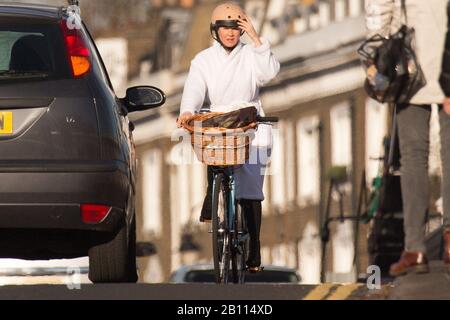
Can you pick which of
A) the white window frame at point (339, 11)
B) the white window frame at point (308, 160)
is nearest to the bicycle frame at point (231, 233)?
the white window frame at point (308, 160)

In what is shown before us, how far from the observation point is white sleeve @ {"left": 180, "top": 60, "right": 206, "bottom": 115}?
644 inches

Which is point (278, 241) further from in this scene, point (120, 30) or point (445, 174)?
point (445, 174)

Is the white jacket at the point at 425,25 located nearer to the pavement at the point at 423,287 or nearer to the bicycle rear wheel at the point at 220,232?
the pavement at the point at 423,287

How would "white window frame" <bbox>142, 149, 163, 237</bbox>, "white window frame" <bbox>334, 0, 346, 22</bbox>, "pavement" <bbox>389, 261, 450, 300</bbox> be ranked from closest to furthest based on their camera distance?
"pavement" <bbox>389, 261, 450, 300</bbox>, "white window frame" <bbox>334, 0, 346, 22</bbox>, "white window frame" <bbox>142, 149, 163, 237</bbox>

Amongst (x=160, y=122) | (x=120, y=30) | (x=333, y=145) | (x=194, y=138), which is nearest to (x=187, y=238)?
(x=160, y=122)

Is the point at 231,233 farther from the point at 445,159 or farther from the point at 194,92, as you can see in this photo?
the point at 445,159

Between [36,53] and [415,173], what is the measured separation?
6.93 feet

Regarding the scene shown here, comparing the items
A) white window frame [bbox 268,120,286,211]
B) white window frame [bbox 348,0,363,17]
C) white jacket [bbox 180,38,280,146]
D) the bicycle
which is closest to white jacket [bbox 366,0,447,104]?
the bicycle

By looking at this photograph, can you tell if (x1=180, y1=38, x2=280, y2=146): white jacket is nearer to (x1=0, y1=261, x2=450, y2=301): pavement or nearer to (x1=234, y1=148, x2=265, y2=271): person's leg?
(x1=234, y1=148, x2=265, y2=271): person's leg

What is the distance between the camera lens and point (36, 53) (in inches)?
616

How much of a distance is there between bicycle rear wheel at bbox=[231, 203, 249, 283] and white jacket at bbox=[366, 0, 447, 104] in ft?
4.95

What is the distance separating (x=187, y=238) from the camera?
261 ft

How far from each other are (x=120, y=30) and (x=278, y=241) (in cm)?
3050

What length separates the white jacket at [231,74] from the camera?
54.3 feet
